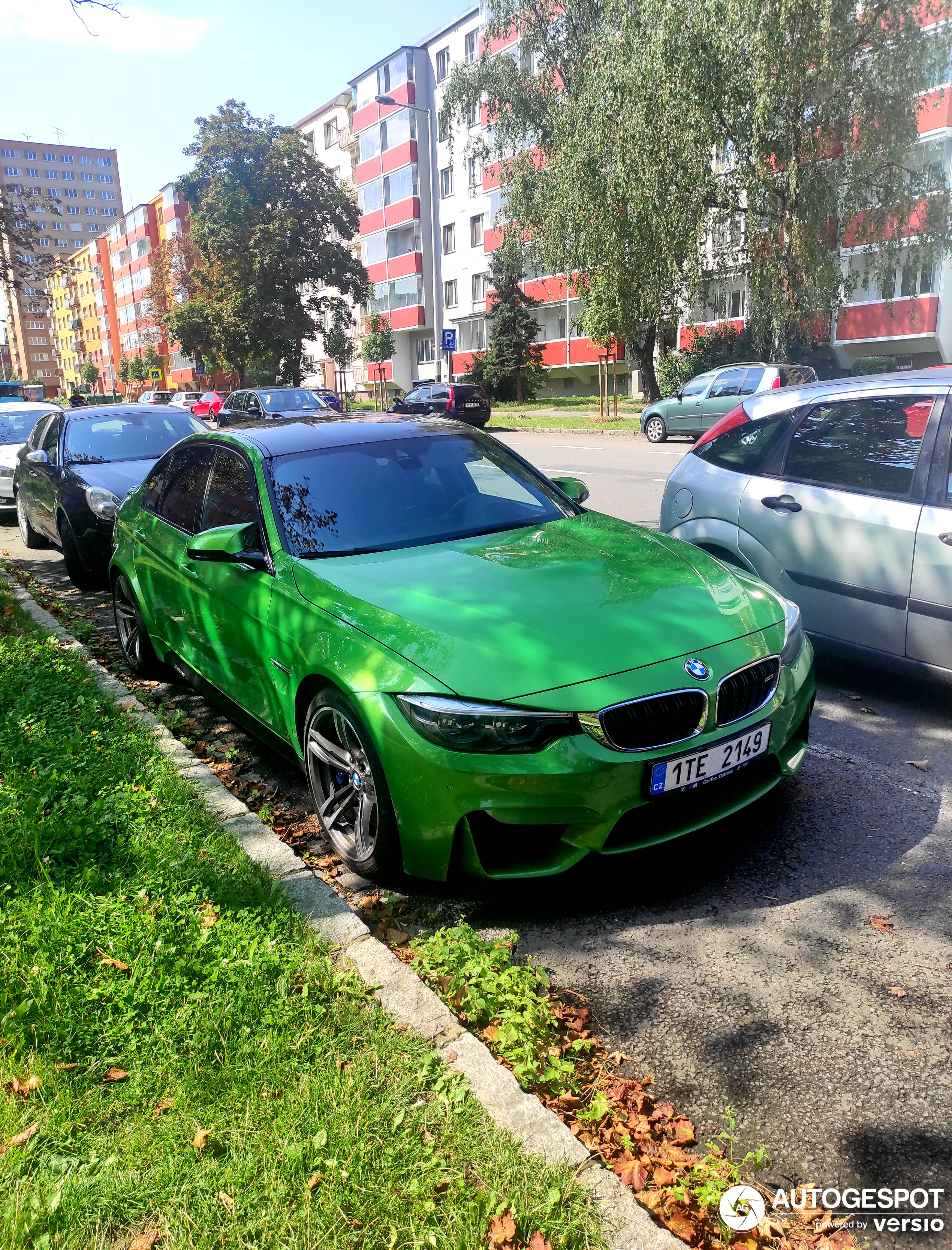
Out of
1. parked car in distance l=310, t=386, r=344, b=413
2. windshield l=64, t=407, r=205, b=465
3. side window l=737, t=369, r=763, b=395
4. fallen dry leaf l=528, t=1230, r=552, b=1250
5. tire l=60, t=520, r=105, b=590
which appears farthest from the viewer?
parked car in distance l=310, t=386, r=344, b=413

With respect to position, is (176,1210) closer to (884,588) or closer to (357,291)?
(884,588)

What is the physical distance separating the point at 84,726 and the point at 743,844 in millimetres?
3206

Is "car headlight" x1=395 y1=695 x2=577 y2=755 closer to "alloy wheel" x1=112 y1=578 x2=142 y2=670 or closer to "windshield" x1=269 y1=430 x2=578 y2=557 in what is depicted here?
"windshield" x1=269 y1=430 x2=578 y2=557

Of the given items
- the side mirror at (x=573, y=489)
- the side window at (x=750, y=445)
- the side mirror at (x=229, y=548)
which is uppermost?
the side window at (x=750, y=445)

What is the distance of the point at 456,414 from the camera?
31000 millimetres

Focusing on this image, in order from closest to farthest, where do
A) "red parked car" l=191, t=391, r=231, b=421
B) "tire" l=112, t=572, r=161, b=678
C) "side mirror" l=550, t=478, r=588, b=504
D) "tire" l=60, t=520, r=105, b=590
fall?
"side mirror" l=550, t=478, r=588, b=504 → "tire" l=112, t=572, r=161, b=678 → "tire" l=60, t=520, r=105, b=590 → "red parked car" l=191, t=391, r=231, b=421

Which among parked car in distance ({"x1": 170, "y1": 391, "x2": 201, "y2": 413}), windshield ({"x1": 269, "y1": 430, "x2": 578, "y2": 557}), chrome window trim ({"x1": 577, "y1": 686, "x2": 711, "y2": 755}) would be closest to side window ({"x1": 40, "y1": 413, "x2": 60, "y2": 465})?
windshield ({"x1": 269, "y1": 430, "x2": 578, "y2": 557})

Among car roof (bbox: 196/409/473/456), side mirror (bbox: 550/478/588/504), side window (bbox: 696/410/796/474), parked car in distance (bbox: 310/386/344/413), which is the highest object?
car roof (bbox: 196/409/473/456)

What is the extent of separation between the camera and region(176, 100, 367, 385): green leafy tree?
47.0 m

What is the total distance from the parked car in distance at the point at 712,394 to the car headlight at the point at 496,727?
60.3 ft

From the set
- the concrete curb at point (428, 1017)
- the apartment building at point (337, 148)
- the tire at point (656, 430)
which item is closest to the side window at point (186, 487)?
the concrete curb at point (428, 1017)

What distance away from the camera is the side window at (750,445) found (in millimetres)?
5672

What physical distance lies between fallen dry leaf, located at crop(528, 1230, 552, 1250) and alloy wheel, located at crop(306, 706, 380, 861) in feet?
5.08

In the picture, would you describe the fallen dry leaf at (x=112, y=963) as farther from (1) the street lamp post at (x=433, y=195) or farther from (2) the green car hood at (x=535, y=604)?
(1) the street lamp post at (x=433, y=195)
